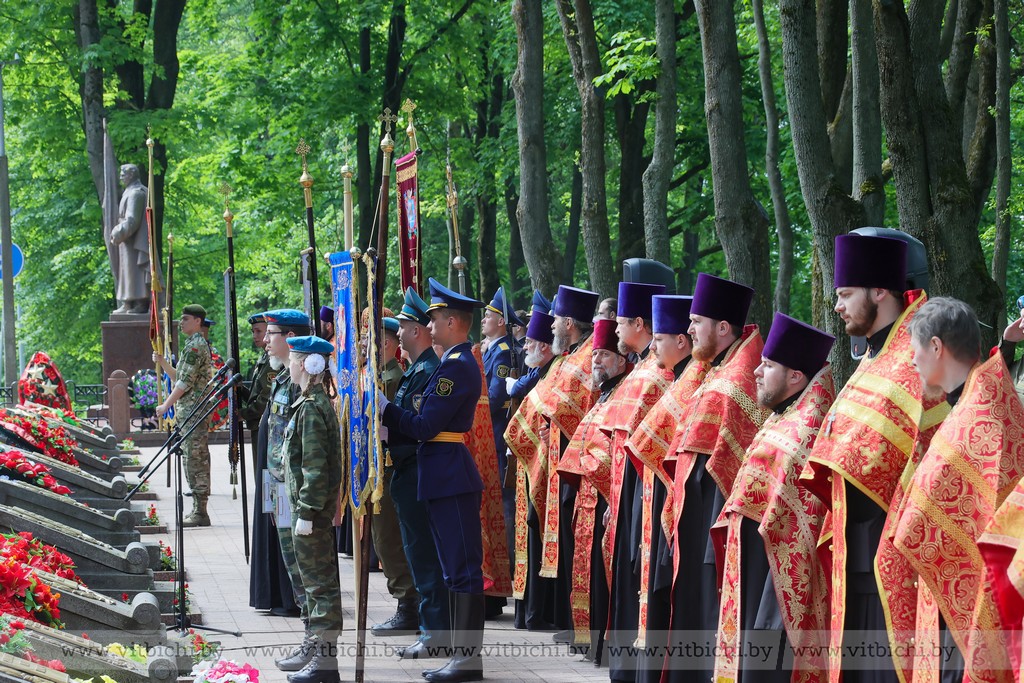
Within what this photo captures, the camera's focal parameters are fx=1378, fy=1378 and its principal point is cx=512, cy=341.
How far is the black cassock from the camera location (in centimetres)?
1012

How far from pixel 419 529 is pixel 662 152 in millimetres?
7694

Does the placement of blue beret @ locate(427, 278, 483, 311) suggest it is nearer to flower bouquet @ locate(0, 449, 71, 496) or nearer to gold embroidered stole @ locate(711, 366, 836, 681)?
gold embroidered stole @ locate(711, 366, 836, 681)

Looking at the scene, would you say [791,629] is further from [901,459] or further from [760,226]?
[760,226]

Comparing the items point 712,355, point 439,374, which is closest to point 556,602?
point 439,374

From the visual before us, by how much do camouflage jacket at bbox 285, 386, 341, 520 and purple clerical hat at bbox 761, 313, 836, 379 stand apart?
2.87 metres

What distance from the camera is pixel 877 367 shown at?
214 inches

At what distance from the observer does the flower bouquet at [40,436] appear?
13523 mm

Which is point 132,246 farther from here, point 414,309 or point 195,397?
point 414,309

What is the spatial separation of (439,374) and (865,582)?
338 cm

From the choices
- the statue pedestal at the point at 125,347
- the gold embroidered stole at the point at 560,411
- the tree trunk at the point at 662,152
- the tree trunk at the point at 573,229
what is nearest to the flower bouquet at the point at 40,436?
the gold embroidered stole at the point at 560,411

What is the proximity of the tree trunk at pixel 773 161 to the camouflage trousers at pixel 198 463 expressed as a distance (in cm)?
652

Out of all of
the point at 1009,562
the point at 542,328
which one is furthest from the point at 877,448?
the point at 542,328

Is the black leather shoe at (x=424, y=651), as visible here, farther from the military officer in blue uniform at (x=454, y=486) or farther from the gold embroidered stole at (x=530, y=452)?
the gold embroidered stole at (x=530, y=452)

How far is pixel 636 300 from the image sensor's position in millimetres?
8000
